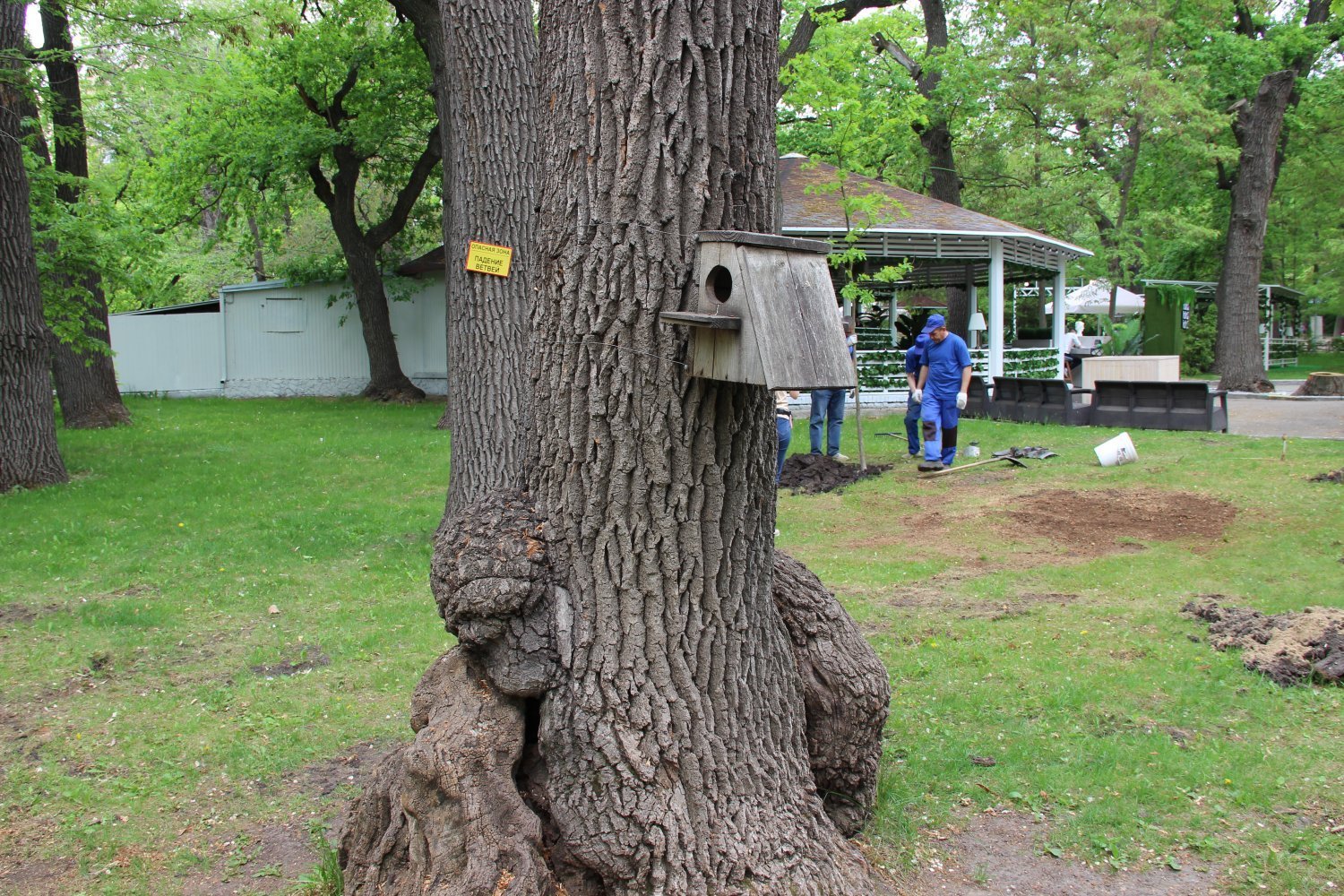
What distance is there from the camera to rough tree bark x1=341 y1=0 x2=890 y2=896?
2988 millimetres

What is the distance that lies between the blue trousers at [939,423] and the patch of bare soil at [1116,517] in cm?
205

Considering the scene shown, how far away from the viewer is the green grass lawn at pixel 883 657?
378cm

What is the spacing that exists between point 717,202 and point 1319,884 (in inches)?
113

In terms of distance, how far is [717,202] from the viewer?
3012mm

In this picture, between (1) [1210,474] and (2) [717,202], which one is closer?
(2) [717,202]

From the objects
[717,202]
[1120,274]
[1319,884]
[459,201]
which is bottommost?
→ [1319,884]

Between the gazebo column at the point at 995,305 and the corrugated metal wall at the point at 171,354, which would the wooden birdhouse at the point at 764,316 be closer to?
the gazebo column at the point at 995,305

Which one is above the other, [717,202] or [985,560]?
[717,202]

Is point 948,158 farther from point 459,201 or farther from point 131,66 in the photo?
point 459,201

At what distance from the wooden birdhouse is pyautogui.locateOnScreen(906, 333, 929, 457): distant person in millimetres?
9546

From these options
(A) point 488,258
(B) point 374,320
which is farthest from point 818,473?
(B) point 374,320

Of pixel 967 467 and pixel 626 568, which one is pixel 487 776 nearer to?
pixel 626 568

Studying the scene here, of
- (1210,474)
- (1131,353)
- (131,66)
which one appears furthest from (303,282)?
(1131,353)

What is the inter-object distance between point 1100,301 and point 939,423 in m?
30.4
